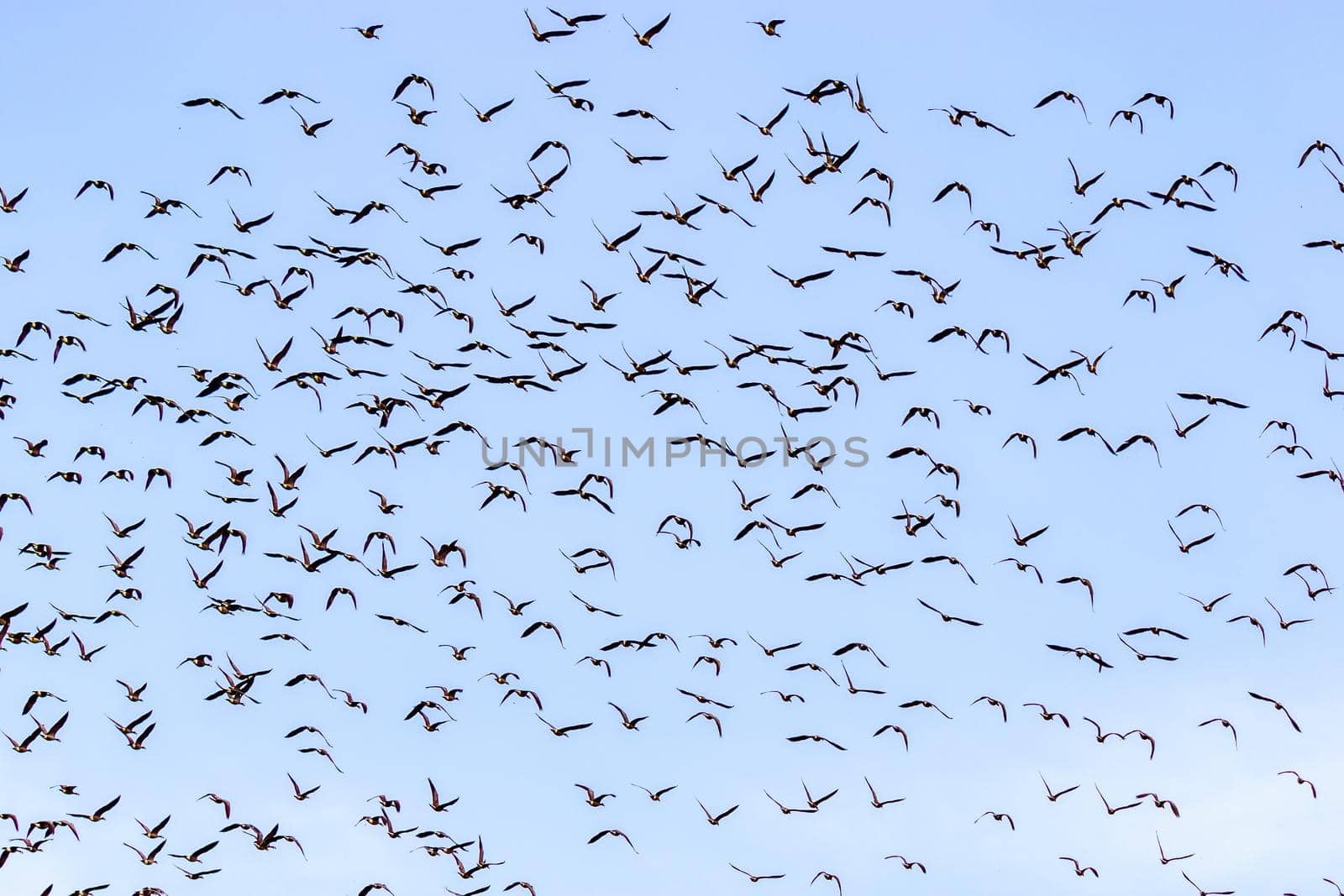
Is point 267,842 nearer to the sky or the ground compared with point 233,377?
nearer to the ground

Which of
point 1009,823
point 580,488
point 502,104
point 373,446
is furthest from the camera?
point 1009,823

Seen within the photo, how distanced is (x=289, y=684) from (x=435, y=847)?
34.1 feet

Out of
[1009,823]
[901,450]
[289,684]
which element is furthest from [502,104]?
[1009,823]

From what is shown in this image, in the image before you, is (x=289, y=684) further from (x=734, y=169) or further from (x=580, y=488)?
(x=734, y=169)

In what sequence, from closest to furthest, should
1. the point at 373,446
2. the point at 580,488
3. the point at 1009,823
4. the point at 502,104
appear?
the point at 502,104
the point at 373,446
the point at 580,488
the point at 1009,823

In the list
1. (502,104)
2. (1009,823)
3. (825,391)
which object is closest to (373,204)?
(502,104)

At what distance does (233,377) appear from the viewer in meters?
56.3

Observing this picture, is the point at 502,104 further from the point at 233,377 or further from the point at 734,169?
the point at 233,377

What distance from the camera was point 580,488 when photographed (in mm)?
59562

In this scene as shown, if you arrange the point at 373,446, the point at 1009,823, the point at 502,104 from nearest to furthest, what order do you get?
the point at 502,104 < the point at 373,446 < the point at 1009,823

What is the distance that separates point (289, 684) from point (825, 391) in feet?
71.0

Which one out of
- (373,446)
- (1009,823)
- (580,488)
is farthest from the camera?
(1009,823)

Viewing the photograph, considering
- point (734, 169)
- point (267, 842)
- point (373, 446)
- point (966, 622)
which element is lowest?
point (267, 842)

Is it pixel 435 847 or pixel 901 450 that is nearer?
pixel 901 450
